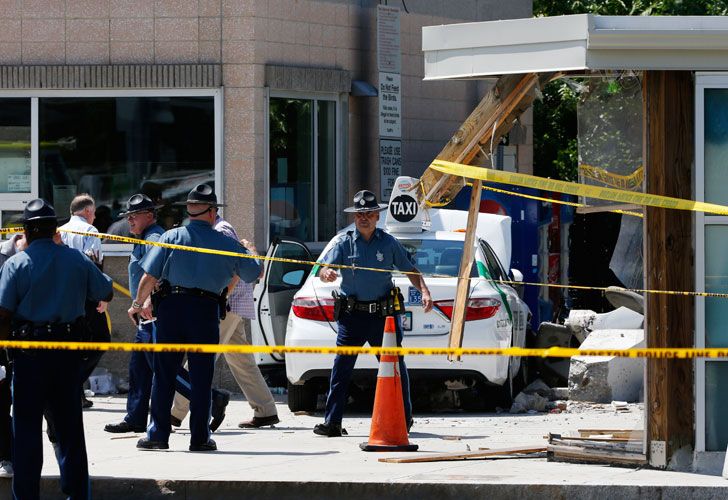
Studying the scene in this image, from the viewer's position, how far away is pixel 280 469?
953cm

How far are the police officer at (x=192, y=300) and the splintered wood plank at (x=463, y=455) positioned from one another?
1.41 meters

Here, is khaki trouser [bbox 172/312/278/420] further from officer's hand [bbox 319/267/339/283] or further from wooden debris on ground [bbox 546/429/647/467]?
wooden debris on ground [bbox 546/429/647/467]

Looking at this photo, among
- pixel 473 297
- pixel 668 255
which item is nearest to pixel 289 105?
pixel 473 297

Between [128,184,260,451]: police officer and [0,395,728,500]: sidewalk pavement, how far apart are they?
272mm

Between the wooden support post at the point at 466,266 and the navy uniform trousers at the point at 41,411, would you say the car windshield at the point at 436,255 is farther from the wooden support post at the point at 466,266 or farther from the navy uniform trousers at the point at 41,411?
the navy uniform trousers at the point at 41,411

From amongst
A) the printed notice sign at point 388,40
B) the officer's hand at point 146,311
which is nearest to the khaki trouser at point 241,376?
the officer's hand at point 146,311

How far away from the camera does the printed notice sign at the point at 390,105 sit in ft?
55.2

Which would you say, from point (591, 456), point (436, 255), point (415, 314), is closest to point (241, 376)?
point (415, 314)

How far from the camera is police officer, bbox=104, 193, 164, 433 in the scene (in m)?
11.4

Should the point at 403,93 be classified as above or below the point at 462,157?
above

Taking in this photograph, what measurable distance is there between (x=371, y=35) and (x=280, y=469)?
26.7 ft

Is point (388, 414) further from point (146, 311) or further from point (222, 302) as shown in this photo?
point (146, 311)

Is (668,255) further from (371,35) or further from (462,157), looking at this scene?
(371,35)

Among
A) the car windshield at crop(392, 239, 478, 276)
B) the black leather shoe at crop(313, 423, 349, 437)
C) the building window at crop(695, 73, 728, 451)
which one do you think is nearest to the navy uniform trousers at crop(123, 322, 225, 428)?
the black leather shoe at crop(313, 423, 349, 437)
